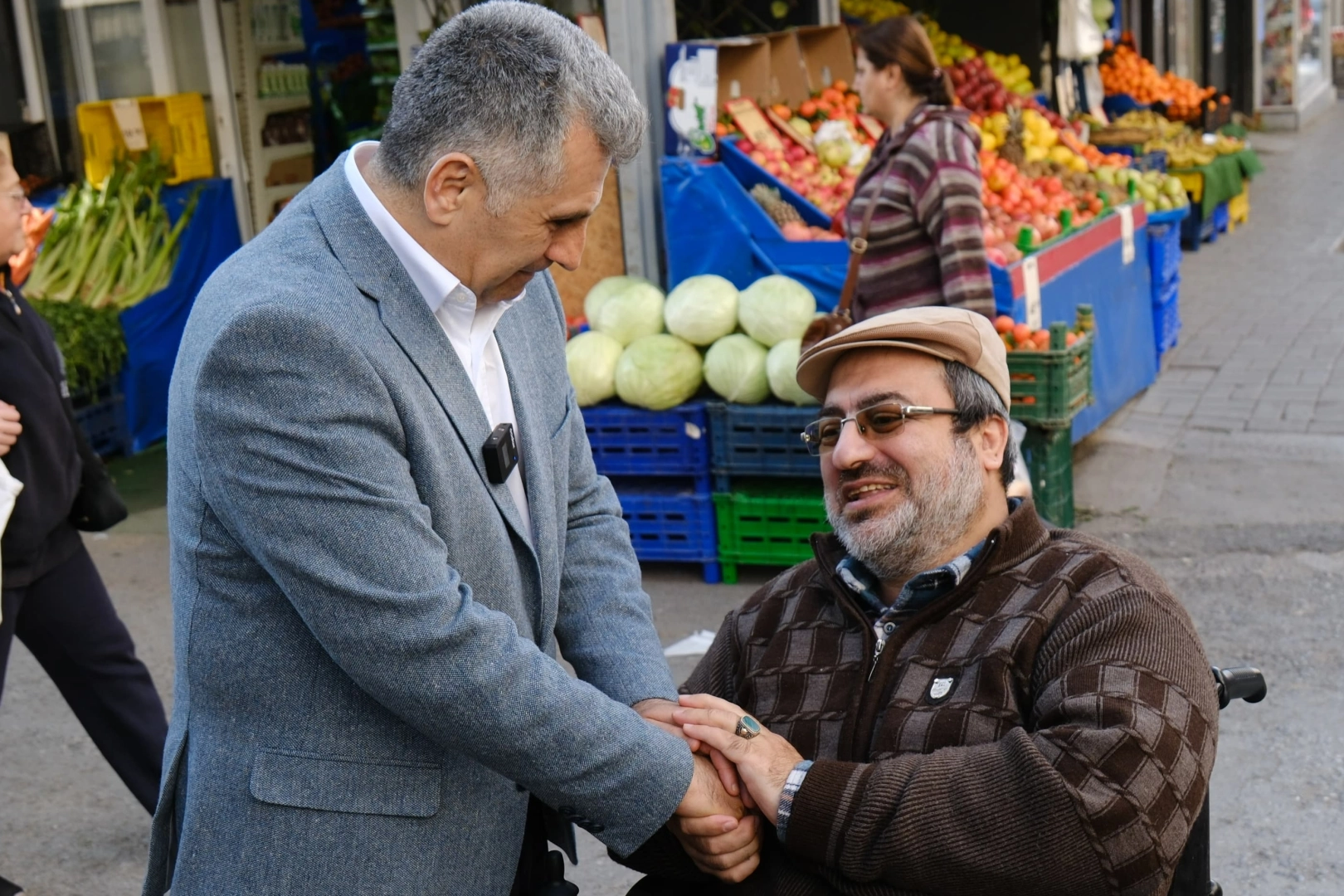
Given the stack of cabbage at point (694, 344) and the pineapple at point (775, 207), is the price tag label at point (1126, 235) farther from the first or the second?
the stack of cabbage at point (694, 344)

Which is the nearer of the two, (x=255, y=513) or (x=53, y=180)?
(x=255, y=513)

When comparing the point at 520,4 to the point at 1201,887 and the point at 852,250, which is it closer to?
the point at 1201,887

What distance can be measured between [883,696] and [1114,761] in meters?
0.41

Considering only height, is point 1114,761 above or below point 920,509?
below

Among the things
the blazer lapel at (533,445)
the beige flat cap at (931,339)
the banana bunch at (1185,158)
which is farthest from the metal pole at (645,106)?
the banana bunch at (1185,158)

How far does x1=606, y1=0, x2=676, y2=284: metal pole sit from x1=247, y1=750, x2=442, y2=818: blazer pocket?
468 cm

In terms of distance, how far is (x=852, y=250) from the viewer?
15.9ft

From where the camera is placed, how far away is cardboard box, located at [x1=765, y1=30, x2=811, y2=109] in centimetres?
781

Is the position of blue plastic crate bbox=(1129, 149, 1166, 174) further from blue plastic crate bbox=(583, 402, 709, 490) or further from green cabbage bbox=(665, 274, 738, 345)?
blue plastic crate bbox=(583, 402, 709, 490)

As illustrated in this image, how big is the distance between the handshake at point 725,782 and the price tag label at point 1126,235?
603 cm

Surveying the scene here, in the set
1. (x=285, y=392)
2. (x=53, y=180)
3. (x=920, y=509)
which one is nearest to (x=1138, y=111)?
(x=53, y=180)

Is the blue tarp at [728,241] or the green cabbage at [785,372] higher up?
the blue tarp at [728,241]

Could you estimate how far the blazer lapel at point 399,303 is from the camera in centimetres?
190

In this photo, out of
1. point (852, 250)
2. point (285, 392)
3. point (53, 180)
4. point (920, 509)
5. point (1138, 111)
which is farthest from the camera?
point (1138, 111)
